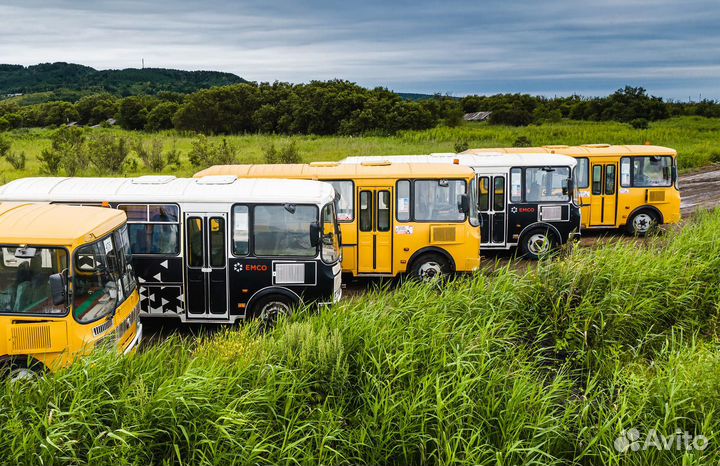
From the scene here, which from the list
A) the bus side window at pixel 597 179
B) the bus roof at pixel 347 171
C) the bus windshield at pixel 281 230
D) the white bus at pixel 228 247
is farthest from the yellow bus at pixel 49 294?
the bus side window at pixel 597 179

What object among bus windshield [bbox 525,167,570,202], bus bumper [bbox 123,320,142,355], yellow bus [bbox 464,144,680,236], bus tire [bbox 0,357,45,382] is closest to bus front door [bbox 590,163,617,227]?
yellow bus [bbox 464,144,680,236]

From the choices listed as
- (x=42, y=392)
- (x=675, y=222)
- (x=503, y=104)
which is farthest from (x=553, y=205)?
(x=503, y=104)

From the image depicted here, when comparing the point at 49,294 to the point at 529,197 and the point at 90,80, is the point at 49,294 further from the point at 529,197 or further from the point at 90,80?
the point at 90,80

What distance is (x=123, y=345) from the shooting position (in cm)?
907

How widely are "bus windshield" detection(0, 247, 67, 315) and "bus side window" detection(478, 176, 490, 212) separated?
1068 centimetres

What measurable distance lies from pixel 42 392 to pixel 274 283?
4.55m

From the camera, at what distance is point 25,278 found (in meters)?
8.27

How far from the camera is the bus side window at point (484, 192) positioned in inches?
663

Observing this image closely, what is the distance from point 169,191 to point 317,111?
46441mm

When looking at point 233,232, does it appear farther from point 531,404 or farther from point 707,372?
point 707,372

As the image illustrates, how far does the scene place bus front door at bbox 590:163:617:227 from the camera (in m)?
19.1

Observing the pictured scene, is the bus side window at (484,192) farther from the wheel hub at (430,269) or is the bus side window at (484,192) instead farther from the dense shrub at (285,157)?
the dense shrub at (285,157)

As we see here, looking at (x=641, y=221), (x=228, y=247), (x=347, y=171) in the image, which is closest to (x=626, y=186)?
(x=641, y=221)
